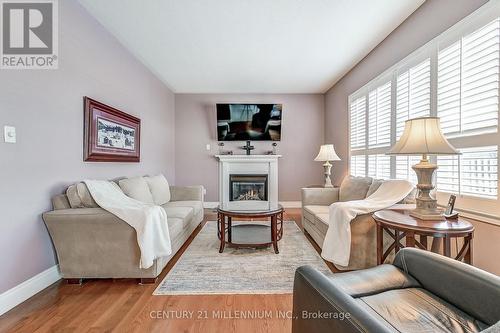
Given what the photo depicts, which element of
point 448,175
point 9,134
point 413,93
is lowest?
point 448,175

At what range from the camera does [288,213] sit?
4.92 meters

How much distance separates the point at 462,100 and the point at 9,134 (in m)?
3.48

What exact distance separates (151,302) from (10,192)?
132cm

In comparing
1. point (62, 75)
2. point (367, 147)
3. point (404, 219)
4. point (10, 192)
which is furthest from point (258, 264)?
point (62, 75)

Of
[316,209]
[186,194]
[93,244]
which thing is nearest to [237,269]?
[93,244]

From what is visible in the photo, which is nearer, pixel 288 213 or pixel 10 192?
pixel 10 192

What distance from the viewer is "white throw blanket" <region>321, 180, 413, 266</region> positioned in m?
2.18

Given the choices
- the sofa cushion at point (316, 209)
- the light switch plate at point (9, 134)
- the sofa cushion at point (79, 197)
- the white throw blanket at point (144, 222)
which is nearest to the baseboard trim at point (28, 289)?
the sofa cushion at point (79, 197)

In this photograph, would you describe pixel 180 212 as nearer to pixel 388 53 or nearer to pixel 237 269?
pixel 237 269

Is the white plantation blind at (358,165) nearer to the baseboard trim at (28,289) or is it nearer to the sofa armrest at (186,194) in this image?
the sofa armrest at (186,194)

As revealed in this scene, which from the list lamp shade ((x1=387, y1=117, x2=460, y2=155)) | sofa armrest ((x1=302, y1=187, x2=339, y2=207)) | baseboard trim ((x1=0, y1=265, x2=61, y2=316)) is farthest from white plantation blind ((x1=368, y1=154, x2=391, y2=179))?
baseboard trim ((x1=0, y1=265, x2=61, y2=316))

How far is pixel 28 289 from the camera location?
1.91 m

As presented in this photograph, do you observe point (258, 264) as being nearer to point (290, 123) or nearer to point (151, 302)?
point (151, 302)

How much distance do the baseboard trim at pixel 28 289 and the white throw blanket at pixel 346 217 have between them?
246 centimetres
